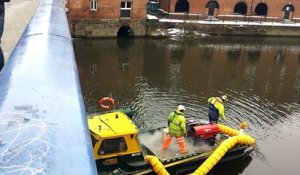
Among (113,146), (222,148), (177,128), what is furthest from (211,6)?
(113,146)

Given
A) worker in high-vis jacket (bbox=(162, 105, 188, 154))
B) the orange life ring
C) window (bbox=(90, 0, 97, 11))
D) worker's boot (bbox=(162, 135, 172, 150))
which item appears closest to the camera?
worker in high-vis jacket (bbox=(162, 105, 188, 154))

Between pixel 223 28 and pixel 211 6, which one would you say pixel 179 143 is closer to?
pixel 223 28

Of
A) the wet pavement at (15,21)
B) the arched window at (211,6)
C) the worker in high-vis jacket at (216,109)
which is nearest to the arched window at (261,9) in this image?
the arched window at (211,6)

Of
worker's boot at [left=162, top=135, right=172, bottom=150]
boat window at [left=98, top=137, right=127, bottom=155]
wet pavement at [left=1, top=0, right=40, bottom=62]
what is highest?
wet pavement at [left=1, top=0, right=40, bottom=62]

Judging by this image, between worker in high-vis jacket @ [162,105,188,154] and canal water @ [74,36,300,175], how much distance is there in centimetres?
205

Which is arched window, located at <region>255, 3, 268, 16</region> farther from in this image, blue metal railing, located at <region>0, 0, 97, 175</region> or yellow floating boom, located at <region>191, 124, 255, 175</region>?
blue metal railing, located at <region>0, 0, 97, 175</region>

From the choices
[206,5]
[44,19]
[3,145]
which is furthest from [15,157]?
[206,5]

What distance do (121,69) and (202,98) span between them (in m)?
7.13

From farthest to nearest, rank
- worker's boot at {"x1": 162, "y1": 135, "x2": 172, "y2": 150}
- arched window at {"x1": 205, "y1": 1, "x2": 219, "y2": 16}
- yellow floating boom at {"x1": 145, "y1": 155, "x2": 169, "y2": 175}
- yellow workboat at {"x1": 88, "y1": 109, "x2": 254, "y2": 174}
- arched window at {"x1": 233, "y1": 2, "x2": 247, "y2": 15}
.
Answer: arched window at {"x1": 233, "y1": 2, "x2": 247, "y2": 15} < arched window at {"x1": 205, "y1": 1, "x2": 219, "y2": 16} < worker's boot at {"x1": 162, "y1": 135, "x2": 172, "y2": 150} < yellow floating boom at {"x1": 145, "y1": 155, "x2": 169, "y2": 175} < yellow workboat at {"x1": 88, "y1": 109, "x2": 254, "y2": 174}

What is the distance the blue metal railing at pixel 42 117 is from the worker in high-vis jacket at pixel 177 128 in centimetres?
569

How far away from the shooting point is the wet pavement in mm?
13583

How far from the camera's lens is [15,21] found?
727 inches

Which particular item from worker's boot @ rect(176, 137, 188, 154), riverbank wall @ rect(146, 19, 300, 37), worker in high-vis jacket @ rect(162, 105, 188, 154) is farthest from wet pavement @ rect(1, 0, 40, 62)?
riverbank wall @ rect(146, 19, 300, 37)

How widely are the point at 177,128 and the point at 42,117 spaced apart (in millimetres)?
8831
